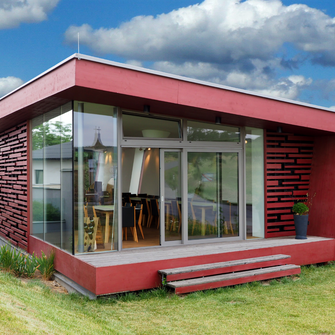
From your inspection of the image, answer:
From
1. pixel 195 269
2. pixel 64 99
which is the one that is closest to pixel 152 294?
pixel 195 269

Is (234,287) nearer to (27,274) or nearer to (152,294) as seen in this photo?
(152,294)

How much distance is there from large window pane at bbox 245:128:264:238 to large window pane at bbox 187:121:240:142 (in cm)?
39

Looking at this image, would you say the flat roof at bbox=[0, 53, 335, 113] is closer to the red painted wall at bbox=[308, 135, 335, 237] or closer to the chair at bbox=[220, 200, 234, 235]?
the red painted wall at bbox=[308, 135, 335, 237]

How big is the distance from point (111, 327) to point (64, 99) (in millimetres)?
3770

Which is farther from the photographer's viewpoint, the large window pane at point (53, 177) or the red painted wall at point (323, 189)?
the red painted wall at point (323, 189)

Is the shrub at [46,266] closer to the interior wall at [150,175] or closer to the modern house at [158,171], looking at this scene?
the modern house at [158,171]

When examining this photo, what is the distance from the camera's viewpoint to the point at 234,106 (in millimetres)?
6988

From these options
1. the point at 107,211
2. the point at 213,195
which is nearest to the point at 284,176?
the point at 213,195

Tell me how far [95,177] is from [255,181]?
3727 millimetres

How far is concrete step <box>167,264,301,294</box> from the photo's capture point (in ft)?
18.7

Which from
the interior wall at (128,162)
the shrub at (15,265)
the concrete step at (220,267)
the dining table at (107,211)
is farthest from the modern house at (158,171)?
the interior wall at (128,162)

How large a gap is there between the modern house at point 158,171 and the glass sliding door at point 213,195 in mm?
21

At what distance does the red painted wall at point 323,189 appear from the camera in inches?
329

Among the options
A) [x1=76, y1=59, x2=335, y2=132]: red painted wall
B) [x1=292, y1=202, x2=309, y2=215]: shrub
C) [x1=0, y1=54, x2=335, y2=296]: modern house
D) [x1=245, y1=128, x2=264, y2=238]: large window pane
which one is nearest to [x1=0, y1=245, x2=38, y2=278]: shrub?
[x1=0, y1=54, x2=335, y2=296]: modern house
